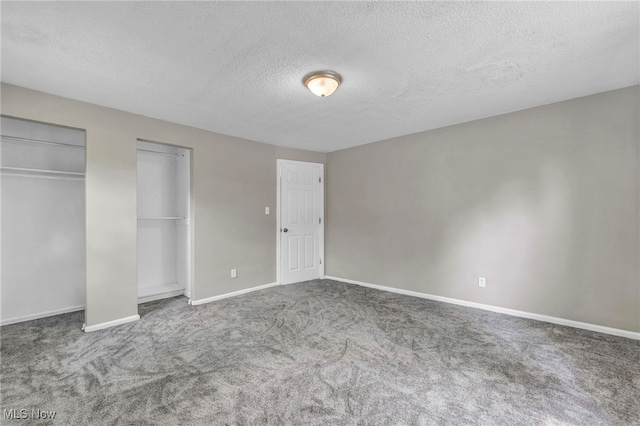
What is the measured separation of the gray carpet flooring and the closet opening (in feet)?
2.66

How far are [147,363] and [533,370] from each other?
10.1 feet

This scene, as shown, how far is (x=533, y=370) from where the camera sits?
224 cm

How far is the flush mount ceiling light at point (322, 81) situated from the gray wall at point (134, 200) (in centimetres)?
210

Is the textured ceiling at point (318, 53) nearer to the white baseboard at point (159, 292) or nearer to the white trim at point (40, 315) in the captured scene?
the white baseboard at point (159, 292)

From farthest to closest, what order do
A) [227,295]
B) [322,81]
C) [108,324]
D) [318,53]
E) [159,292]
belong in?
[227,295] → [159,292] → [108,324] → [322,81] → [318,53]

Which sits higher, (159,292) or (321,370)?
(159,292)

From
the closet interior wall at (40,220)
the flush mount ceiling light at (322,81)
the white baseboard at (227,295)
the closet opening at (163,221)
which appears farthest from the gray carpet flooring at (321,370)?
the flush mount ceiling light at (322,81)

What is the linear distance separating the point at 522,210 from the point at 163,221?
4780mm

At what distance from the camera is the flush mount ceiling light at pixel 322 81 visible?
2.38 m

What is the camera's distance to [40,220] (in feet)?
10.9

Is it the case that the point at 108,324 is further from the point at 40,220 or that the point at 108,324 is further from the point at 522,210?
the point at 522,210

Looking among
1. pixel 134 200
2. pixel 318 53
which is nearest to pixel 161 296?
pixel 134 200

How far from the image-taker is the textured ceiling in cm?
170

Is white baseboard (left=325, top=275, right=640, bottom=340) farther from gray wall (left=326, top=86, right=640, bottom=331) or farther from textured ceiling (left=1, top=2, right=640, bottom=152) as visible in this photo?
textured ceiling (left=1, top=2, right=640, bottom=152)
